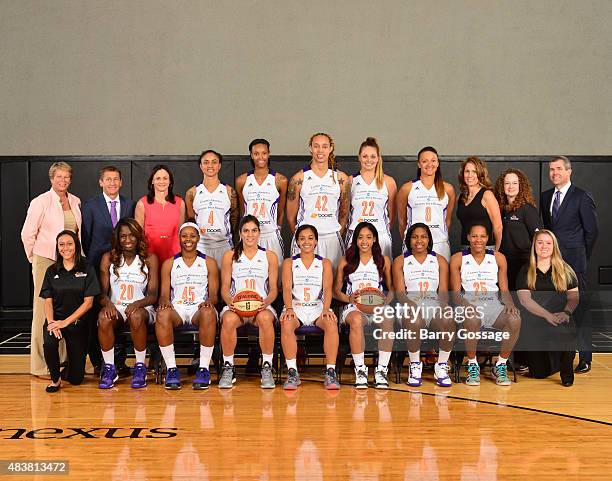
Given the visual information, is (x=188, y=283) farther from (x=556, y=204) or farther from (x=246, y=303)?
(x=556, y=204)

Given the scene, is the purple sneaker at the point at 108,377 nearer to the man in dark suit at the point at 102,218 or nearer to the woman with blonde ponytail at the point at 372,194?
the man in dark suit at the point at 102,218

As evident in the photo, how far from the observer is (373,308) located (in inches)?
216

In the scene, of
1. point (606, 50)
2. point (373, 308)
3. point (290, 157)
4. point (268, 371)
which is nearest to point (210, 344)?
point (268, 371)

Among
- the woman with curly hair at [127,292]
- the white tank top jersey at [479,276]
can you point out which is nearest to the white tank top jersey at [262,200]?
the woman with curly hair at [127,292]

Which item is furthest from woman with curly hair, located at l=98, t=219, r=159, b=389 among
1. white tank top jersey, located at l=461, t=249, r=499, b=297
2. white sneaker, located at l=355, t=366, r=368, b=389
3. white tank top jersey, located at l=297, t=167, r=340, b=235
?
white tank top jersey, located at l=461, t=249, r=499, b=297

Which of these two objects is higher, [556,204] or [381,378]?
[556,204]

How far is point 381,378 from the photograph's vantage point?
538 cm

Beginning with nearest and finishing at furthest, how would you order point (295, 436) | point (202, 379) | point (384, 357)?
point (295, 436)
point (202, 379)
point (384, 357)

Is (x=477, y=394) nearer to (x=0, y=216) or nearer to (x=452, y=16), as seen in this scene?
(x=452, y=16)

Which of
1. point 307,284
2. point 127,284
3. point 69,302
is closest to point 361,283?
point 307,284

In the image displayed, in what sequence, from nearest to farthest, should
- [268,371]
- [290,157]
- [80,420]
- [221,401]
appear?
1. [80,420]
2. [221,401]
3. [268,371]
4. [290,157]

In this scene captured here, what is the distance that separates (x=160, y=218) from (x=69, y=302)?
2.74 feet

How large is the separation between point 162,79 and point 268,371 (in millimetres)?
3996

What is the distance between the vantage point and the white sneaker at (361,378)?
5371 mm
